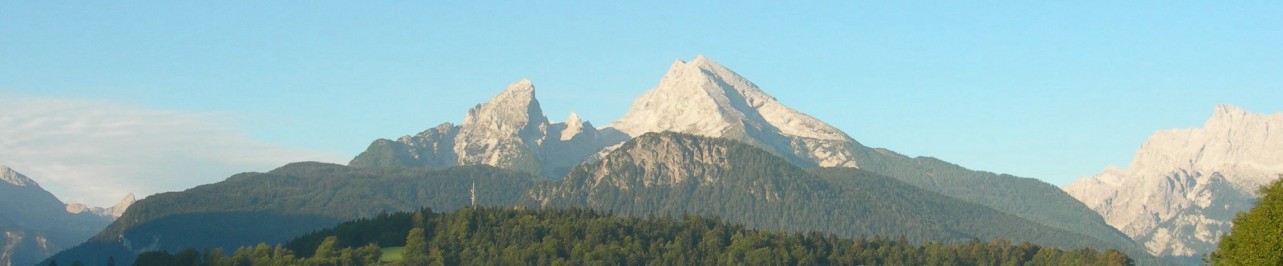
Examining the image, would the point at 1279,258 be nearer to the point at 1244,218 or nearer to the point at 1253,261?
the point at 1253,261

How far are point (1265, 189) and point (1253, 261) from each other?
24.6 feet

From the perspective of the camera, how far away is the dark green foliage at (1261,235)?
417ft

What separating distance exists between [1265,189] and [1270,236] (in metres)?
6.48

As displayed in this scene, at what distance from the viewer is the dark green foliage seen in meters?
127

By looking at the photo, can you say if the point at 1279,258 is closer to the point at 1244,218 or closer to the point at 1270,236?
the point at 1270,236

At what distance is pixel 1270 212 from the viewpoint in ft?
425

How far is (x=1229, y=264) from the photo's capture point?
13275 centimetres

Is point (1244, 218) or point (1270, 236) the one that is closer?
point (1270, 236)

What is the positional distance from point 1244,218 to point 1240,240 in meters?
5.27

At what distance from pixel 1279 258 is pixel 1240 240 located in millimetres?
6282

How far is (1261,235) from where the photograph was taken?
12888cm

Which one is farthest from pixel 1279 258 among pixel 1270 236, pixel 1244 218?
pixel 1244 218

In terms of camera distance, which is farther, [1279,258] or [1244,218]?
[1244,218]

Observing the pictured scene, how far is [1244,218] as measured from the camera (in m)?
137
